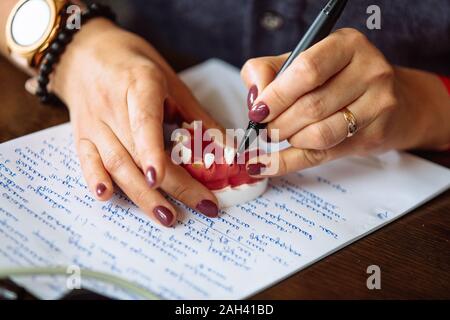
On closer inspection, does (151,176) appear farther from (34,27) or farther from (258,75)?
(34,27)

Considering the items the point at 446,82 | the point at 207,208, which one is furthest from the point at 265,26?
the point at 207,208

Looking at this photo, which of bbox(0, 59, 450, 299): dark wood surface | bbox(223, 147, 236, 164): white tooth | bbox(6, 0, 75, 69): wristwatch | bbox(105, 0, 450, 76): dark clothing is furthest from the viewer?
bbox(105, 0, 450, 76): dark clothing

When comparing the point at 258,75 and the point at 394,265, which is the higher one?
the point at 258,75

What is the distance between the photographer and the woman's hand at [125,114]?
0.60 m

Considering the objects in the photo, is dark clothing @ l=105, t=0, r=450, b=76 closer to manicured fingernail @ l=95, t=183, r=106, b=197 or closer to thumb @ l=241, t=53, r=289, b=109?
thumb @ l=241, t=53, r=289, b=109

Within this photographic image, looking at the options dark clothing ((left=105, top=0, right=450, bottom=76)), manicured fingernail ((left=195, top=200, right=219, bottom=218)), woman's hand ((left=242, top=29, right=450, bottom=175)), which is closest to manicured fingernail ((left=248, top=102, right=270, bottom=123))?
woman's hand ((left=242, top=29, right=450, bottom=175))

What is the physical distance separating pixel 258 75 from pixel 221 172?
0.12 m

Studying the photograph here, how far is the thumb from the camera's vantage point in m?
0.62

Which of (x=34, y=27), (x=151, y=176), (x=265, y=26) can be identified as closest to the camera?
(x=151, y=176)

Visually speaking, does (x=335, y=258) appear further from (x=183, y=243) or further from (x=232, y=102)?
(x=232, y=102)

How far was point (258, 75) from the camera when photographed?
0.62 metres

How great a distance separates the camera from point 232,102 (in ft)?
2.78

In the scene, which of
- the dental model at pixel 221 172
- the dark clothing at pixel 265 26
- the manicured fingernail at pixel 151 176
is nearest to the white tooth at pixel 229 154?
the dental model at pixel 221 172

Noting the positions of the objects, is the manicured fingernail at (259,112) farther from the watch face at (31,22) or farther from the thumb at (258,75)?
the watch face at (31,22)
